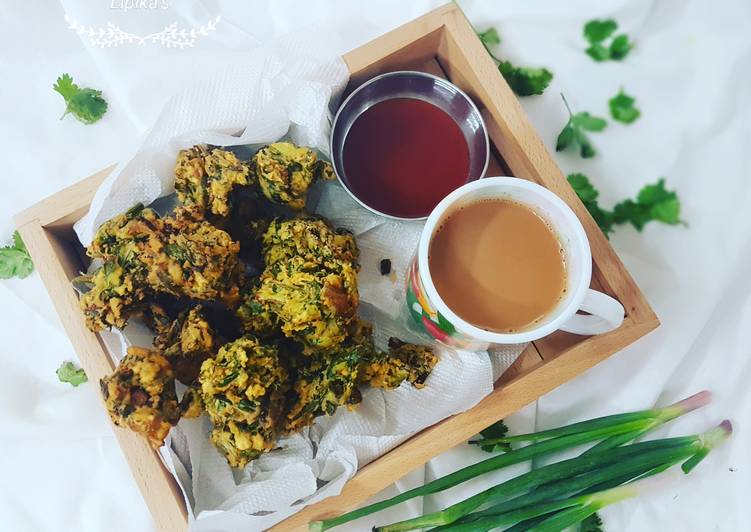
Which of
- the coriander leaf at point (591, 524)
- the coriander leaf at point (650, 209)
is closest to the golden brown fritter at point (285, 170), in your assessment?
the coriander leaf at point (650, 209)

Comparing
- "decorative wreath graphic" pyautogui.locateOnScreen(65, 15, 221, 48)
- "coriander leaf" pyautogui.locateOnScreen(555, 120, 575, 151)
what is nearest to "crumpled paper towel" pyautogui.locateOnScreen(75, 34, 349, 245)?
"decorative wreath graphic" pyautogui.locateOnScreen(65, 15, 221, 48)

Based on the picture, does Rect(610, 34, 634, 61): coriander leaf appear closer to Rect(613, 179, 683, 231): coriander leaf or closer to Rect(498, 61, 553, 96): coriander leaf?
Rect(498, 61, 553, 96): coriander leaf

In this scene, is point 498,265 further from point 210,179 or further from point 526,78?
point 526,78

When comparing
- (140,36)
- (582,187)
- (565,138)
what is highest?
(140,36)

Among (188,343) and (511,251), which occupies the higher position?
(188,343)

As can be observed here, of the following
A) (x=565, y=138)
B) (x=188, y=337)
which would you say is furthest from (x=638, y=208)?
(x=188, y=337)

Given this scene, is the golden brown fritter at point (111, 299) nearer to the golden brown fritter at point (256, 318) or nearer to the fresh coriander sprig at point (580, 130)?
the golden brown fritter at point (256, 318)

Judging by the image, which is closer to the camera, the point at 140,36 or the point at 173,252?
the point at 173,252
